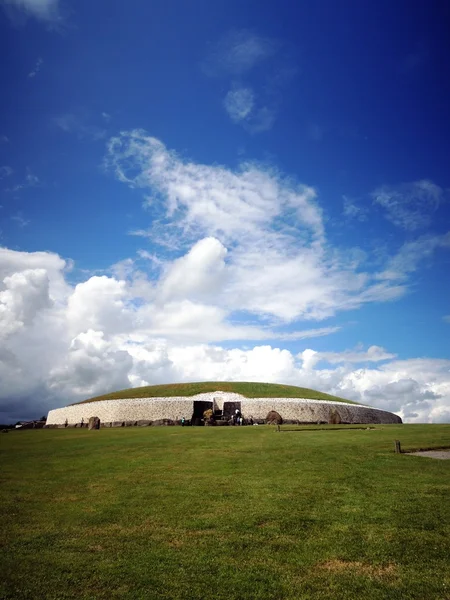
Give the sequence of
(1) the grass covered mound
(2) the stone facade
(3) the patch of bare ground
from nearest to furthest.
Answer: (3) the patch of bare ground, (2) the stone facade, (1) the grass covered mound

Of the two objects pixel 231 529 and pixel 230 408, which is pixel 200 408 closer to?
pixel 230 408

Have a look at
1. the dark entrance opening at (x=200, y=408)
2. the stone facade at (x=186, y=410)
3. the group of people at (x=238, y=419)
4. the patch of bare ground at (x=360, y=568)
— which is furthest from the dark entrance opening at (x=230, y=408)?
the patch of bare ground at (x=360, y=568)

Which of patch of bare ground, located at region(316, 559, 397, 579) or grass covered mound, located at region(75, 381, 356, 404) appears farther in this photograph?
grass covered mound, located at region(75, 381, 356, 404)

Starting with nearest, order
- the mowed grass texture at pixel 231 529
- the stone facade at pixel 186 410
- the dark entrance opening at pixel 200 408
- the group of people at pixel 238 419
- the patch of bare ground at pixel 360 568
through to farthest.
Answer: the mowed grass texture at pixel 231 529 → the patch of bare ground at pixel 360 568 → the group of people at pixel 238 419 → the stone facade at pixel 186 410 → the dark entrance opening at pixel 200 408

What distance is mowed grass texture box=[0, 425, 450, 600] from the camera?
7.72 meters

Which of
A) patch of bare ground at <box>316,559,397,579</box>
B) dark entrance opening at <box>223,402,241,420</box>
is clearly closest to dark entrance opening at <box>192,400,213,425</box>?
dark entrance opening at <box>223,402,241,420</box>

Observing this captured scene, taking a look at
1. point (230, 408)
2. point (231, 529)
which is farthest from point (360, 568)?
point (230, 408)

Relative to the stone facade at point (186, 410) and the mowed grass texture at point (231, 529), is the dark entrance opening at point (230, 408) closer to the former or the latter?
the stone facade at point (186, 410)

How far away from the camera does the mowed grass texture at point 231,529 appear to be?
7.72m

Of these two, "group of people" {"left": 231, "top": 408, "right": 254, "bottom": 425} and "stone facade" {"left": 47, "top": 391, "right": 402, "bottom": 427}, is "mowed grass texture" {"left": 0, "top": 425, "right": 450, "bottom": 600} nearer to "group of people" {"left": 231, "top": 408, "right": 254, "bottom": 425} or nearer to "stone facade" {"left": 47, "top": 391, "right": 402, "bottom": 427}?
"group of people" {"left": 231, "top": 408, "right": 254, "bottom": 425}

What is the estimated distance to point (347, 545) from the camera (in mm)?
9469

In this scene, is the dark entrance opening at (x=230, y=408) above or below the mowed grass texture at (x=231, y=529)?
above

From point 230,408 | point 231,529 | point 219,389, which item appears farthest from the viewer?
point 219,389

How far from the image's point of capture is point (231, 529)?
1063 cm
